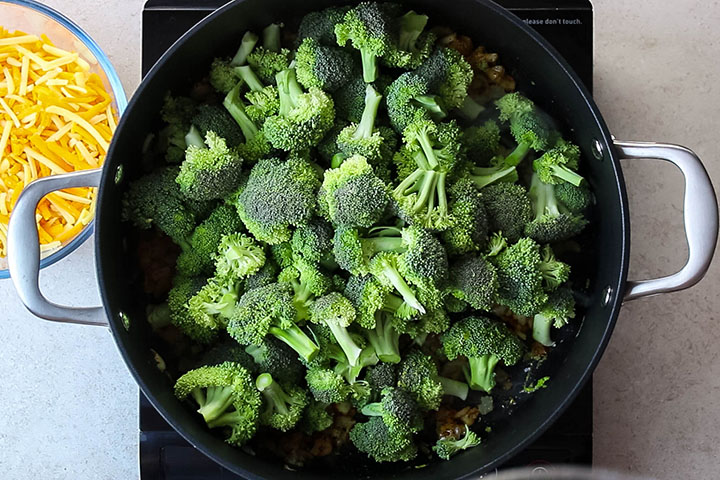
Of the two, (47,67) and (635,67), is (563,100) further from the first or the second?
(47,67)

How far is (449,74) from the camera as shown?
122 cm

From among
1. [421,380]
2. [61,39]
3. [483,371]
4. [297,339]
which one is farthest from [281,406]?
[61,39]

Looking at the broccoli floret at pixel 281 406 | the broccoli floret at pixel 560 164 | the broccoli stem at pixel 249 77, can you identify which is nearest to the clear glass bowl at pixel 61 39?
the broccoli stem at pixel 249 77

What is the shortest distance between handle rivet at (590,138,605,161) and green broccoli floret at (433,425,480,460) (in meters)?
0.52

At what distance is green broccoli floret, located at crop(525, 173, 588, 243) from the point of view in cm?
121

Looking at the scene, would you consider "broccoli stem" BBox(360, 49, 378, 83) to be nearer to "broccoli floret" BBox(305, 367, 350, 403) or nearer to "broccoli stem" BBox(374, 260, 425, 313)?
"broccoli stem" BBox(374, 260, 425, 313)

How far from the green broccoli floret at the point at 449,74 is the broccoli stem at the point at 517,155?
13 centimetres

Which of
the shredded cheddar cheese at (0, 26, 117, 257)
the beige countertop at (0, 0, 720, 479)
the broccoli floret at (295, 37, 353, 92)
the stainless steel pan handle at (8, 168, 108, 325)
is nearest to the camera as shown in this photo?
the stainless steel pan handle at (8, 168, 108, 325)

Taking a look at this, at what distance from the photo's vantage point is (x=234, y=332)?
1.18 metres

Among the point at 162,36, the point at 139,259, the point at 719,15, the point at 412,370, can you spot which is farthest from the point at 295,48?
the point at 719,15

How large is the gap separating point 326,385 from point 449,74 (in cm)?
57

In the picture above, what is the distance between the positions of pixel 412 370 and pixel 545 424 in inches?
9.2

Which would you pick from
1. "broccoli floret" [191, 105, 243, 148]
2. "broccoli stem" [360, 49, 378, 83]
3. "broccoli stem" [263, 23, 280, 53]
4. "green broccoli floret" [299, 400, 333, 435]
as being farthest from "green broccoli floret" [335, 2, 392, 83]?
"green broccoli floret" [299, 400, 333, 435]

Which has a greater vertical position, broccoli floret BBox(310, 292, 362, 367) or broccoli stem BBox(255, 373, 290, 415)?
broccoli floret BBox(310, 292, 362, 367)
